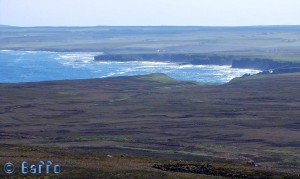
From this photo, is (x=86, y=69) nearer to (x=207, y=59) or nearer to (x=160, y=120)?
(x=207, y=59)

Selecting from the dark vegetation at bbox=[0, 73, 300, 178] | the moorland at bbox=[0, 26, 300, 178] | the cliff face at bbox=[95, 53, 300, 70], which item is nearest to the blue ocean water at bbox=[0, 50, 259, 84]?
the cliff face at bbox=[95, 53, 300, 70]

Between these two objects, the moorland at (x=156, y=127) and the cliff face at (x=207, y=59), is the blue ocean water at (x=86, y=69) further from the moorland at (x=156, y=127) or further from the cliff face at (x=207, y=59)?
the moorland at (x=156, y=127)

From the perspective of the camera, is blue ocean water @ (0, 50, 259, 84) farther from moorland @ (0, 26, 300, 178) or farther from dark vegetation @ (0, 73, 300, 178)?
dark vegetation @ (0, 73, 300, 178)

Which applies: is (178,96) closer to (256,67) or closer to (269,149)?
(269,149)

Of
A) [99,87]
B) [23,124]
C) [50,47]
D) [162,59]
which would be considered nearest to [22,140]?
[23,124]

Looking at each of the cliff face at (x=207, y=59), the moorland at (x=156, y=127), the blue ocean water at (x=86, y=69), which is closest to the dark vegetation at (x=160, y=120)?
the moorland at (x=156, y=127)

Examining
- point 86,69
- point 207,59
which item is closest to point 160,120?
point 86,69
